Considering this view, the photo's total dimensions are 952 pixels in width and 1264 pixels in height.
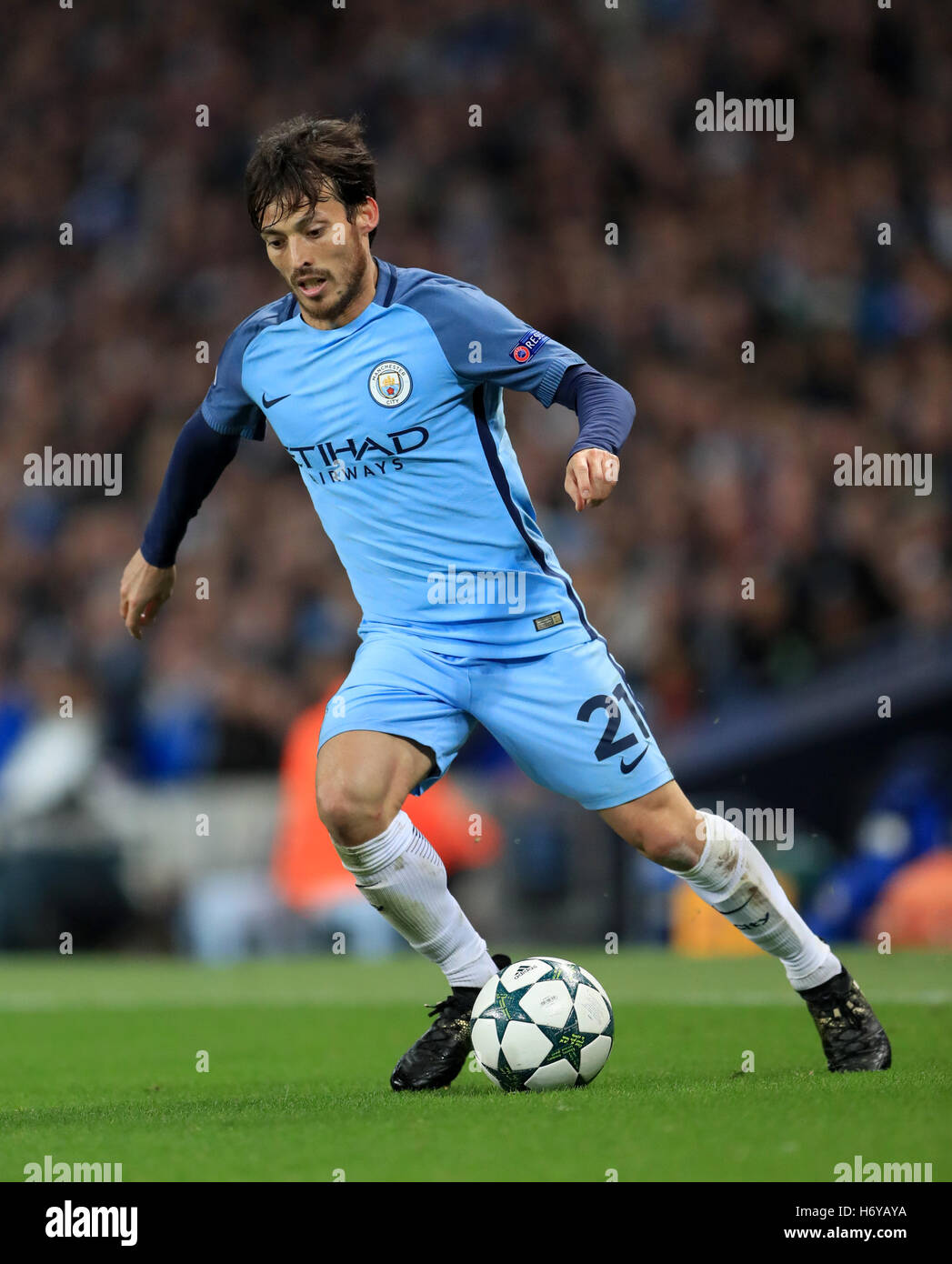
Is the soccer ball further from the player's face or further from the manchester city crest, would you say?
the player's face

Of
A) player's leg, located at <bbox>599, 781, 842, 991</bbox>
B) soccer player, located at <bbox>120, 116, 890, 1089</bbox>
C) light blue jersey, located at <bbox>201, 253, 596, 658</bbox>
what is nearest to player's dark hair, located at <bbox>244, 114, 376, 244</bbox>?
soccer player, located at <bbox>120, 116, 890, 1089</bbox>

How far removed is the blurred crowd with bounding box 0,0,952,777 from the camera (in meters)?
11.9

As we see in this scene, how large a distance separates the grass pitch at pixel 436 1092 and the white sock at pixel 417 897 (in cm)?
33

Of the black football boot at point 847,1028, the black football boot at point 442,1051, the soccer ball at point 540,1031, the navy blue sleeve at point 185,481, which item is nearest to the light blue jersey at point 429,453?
the navy blue sleeve at point 185,481

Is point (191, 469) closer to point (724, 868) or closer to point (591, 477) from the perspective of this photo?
point (591, 477)

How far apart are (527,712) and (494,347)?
93 cm

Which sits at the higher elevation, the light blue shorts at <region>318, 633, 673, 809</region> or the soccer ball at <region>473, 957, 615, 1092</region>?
the light blue shorts at <region>318, 633, 673, 809</region>

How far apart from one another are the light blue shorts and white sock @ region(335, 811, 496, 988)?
0.17 meters

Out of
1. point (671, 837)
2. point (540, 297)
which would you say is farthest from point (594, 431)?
point (540, 297)

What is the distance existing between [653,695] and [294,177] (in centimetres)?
709

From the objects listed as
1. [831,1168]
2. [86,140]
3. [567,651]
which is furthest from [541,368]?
[86,140]

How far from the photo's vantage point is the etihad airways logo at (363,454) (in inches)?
187

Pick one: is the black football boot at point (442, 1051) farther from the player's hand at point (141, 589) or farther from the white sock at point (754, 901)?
the player's hand at point (141, 589)
